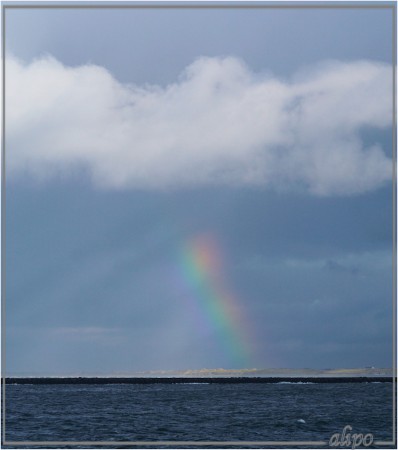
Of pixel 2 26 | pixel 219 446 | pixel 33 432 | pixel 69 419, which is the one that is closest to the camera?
pixel 2 26

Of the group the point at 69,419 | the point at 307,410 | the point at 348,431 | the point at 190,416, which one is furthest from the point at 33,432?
the point at 307,410

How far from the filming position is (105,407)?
98312 mm

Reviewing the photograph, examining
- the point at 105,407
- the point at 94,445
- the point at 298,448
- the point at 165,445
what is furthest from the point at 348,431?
the point at 105,407

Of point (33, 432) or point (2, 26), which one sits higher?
point (2, 26)

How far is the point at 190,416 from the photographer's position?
81.9 meters

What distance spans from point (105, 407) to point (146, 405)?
765 cm

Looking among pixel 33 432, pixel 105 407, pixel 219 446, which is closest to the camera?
pixel 219 446

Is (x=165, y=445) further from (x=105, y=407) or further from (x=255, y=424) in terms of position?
(x=105, y=407)

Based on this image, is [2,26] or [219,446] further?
[219,446]

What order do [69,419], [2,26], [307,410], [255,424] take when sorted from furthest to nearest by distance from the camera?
[307,410]
[69,419]
[255,424]
[2,26]

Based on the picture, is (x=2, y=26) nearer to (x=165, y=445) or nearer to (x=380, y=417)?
(x=165, y=445)

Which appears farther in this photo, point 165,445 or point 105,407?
point 105,407

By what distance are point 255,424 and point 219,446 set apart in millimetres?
17828

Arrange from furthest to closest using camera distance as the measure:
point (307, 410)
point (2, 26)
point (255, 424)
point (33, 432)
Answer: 1. point (307, 410)
2. point (255, 424)
3. point (33, 432)
4. point (2, 26)
